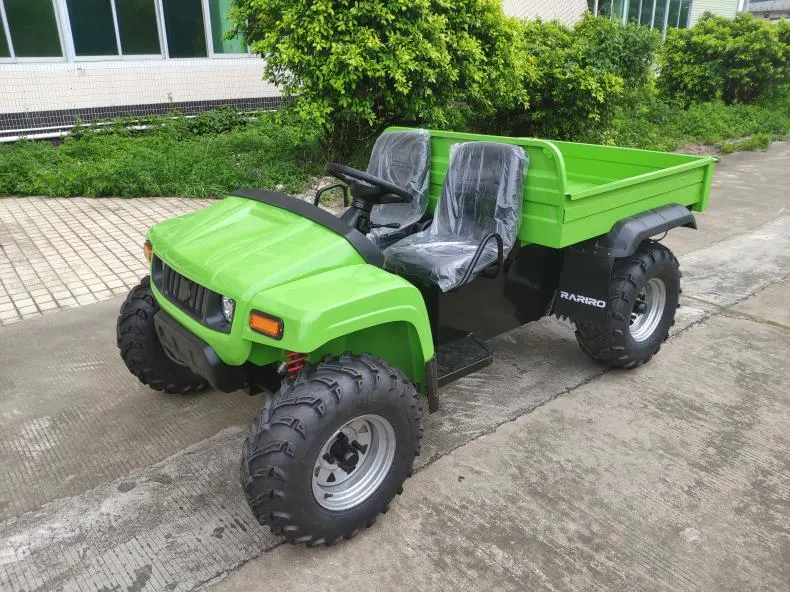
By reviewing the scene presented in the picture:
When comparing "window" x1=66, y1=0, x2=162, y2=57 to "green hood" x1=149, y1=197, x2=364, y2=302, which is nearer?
"green hood" x1=149, y1=197, x2=364, y2=302

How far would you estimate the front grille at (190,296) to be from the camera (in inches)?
100

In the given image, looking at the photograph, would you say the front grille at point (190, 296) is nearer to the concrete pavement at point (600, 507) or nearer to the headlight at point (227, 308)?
the headlight at point (227, 308)

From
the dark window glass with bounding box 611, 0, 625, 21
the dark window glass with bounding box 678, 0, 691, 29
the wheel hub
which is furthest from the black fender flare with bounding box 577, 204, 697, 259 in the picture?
the dark window glass with bounding box 678, 0, 691, 29

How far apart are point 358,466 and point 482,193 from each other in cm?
157

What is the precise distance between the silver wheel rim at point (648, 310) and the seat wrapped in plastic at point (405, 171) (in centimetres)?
142

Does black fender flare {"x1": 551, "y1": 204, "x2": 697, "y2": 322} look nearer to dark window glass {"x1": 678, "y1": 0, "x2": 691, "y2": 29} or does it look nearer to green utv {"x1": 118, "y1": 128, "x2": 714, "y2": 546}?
green utv {"x1": 118, "y1": 128, "x2": 714, "y2": 546}

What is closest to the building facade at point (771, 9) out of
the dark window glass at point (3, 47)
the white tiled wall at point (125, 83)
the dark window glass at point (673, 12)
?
the dark window glass at point (673, 12)

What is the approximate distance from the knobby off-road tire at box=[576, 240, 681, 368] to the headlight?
200 centimetres

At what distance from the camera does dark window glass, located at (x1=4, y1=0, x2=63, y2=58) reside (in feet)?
30.6

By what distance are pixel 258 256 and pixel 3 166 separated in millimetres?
7004

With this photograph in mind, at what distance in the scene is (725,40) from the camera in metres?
14.3

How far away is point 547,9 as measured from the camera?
49.0 ft

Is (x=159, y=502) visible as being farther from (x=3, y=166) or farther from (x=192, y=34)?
(x=192, y=34)

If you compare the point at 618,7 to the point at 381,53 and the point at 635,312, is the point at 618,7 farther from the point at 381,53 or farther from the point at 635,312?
the point at 635,312
